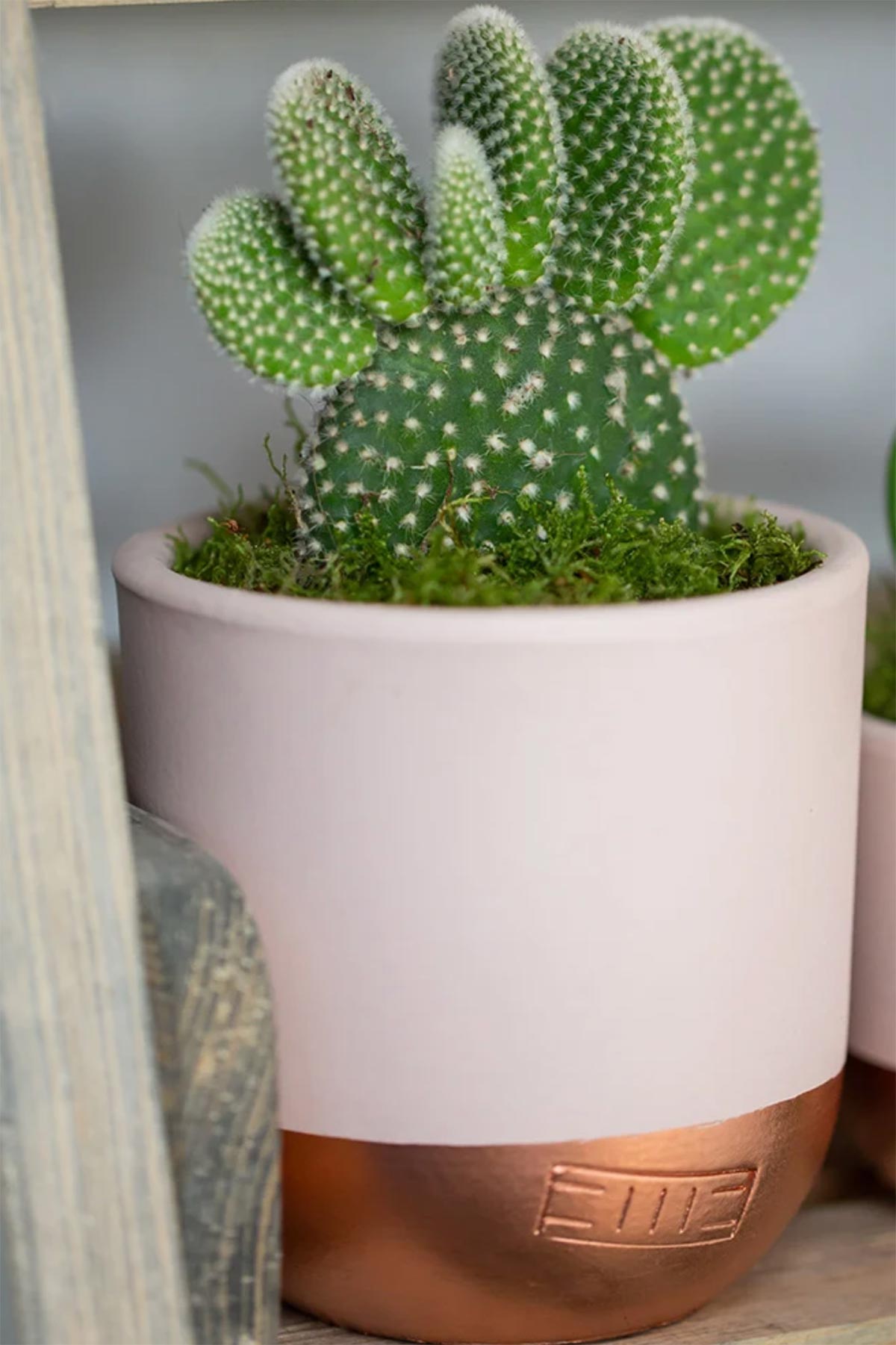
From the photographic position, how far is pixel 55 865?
1.56ft

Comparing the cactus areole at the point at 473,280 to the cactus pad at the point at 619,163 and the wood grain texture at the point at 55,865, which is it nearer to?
the cactus pad at the point at 619,163

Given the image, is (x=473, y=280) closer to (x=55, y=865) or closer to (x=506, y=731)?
(x=506, y=731)

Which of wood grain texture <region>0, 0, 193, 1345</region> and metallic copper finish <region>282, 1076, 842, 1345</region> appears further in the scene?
metallic copper finish <region>282, 1076, 842, 1345</region>

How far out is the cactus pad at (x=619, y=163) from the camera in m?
0.65

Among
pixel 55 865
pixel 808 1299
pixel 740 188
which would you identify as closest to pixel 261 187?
pixel 740 188

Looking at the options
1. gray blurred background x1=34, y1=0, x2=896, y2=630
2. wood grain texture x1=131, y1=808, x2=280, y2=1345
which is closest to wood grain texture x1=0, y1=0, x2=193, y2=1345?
wood grain texture x1=131, y1=808, x2=280, y2=1345

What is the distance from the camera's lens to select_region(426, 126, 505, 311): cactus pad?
602 millimetres

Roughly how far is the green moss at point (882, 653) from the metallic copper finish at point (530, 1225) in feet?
0.67

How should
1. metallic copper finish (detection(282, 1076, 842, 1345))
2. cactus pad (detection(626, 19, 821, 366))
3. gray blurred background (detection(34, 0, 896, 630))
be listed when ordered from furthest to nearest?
gray blurred background (detection(34, 0, 896, 630))
cactus pad (detection(626, 19, 821, 366))
metallic copper finish (detection(282, 1076, 842, 1345))

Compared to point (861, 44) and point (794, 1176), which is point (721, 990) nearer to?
point (794, 1176)

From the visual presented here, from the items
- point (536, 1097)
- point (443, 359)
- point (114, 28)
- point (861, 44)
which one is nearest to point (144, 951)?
point (536, 1097)

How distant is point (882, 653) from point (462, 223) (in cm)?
35

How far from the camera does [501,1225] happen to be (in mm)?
599

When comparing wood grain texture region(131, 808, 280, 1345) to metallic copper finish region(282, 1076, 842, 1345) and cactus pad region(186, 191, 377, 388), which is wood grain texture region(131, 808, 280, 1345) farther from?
cactus pad region(186, 191, 377, 388)
